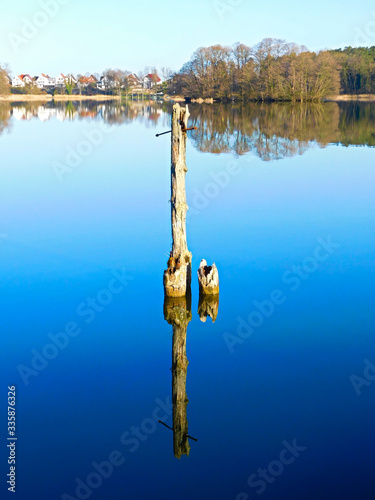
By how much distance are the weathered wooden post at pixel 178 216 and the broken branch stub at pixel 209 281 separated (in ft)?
0.88

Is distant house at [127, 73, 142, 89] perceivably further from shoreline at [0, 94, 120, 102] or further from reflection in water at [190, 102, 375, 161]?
reflection in water at [190, 102, 375, 161]

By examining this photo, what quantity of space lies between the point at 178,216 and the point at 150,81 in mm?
120964

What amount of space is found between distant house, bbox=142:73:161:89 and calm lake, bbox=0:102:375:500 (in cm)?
10695

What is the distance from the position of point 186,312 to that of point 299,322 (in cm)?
178

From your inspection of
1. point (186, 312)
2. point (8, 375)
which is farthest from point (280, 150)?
point (8, 375)

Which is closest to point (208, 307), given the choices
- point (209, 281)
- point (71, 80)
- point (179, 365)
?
point (209, 281)

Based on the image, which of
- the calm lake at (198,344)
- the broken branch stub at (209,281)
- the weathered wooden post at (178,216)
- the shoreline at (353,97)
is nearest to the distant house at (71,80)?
the shoreline at (353,97)

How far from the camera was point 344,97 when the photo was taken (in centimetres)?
8525

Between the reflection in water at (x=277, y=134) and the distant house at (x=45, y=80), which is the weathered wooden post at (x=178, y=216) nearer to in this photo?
the reflection in water at (x=277, y=134)

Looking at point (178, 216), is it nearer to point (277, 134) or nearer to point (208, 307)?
point (208, 307)

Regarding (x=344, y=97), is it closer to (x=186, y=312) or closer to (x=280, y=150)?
(x=280, y=150)

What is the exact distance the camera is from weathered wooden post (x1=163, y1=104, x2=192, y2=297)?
31.8 feet

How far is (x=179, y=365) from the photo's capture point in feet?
25.5

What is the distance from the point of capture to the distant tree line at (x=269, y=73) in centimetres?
7306
